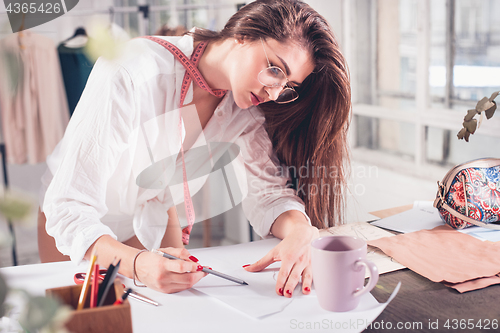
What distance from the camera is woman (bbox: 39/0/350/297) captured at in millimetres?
796

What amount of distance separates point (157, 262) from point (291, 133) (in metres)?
0.66

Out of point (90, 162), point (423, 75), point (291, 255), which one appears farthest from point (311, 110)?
point (423, 75)

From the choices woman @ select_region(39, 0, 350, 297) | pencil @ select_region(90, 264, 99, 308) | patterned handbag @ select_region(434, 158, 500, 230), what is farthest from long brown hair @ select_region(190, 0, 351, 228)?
pencil @ select_region(90, 264, 99, 308)

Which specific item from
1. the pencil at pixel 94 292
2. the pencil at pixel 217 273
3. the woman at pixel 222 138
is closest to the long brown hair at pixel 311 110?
the woman at pixel 222 138

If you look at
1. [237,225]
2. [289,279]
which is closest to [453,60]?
[237,225]

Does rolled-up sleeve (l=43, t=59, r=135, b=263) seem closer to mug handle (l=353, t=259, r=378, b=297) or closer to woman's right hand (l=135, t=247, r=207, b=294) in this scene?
woman's right hand (l=135, t=247, r=207, b=294)

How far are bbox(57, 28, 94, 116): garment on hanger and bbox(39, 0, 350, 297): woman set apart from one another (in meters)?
0.93

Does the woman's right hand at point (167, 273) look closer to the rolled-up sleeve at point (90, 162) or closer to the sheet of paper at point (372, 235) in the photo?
the rolled-up sleeve at point (90, 162)

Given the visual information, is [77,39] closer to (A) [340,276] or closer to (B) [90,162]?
(B) [90,162]

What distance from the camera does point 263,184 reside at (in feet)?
3.85

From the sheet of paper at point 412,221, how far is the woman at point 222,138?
161mm

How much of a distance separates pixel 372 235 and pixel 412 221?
16 centimetres

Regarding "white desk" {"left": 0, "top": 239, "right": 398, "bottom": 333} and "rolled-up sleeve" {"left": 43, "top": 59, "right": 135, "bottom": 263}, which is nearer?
"white desk" {"left": 0, "top": 239, "right": 398, "bottom": 333}

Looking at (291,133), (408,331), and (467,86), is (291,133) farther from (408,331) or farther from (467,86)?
(467,86)
